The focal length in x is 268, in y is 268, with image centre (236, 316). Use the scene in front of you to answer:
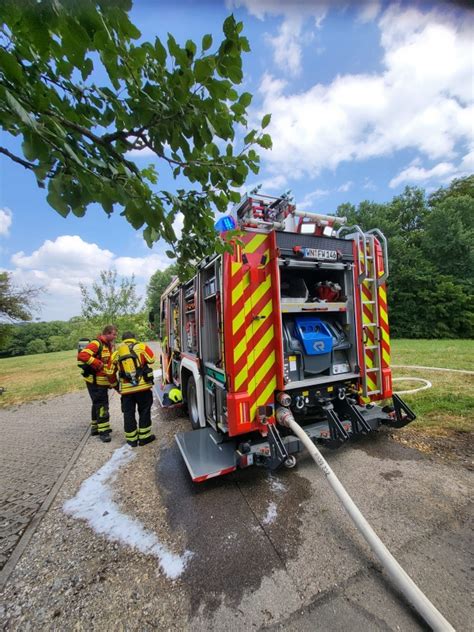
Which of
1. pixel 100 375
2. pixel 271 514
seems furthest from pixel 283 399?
pixel 100 375

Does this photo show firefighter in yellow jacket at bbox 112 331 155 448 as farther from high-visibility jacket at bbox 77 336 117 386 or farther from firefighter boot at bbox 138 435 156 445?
high-visibility jacket at bbox 77 336 117 386

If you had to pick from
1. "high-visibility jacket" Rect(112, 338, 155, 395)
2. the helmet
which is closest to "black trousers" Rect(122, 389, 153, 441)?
"high-visibility jacket" Rect(112, 338, 155, 395)

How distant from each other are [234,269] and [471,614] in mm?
2893

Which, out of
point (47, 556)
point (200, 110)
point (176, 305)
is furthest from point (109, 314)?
point (200, 110)

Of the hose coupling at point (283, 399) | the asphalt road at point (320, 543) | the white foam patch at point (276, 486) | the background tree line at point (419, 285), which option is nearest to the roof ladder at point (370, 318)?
the asphalt road at point (320, 543)

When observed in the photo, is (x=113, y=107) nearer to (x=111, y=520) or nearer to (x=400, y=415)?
(x=111, y=520)

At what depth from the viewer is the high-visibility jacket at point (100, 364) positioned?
4551mm

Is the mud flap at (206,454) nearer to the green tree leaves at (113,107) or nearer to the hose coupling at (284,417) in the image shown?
the hose coupling at (284,417)

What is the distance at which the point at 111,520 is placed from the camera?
2.62 meters

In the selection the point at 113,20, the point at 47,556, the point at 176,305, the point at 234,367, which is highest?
the point at 113,20

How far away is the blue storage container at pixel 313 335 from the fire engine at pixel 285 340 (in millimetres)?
13

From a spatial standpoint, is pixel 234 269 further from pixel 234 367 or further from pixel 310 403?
pixel 310 403

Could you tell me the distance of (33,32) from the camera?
916 mm

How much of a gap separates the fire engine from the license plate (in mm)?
12
